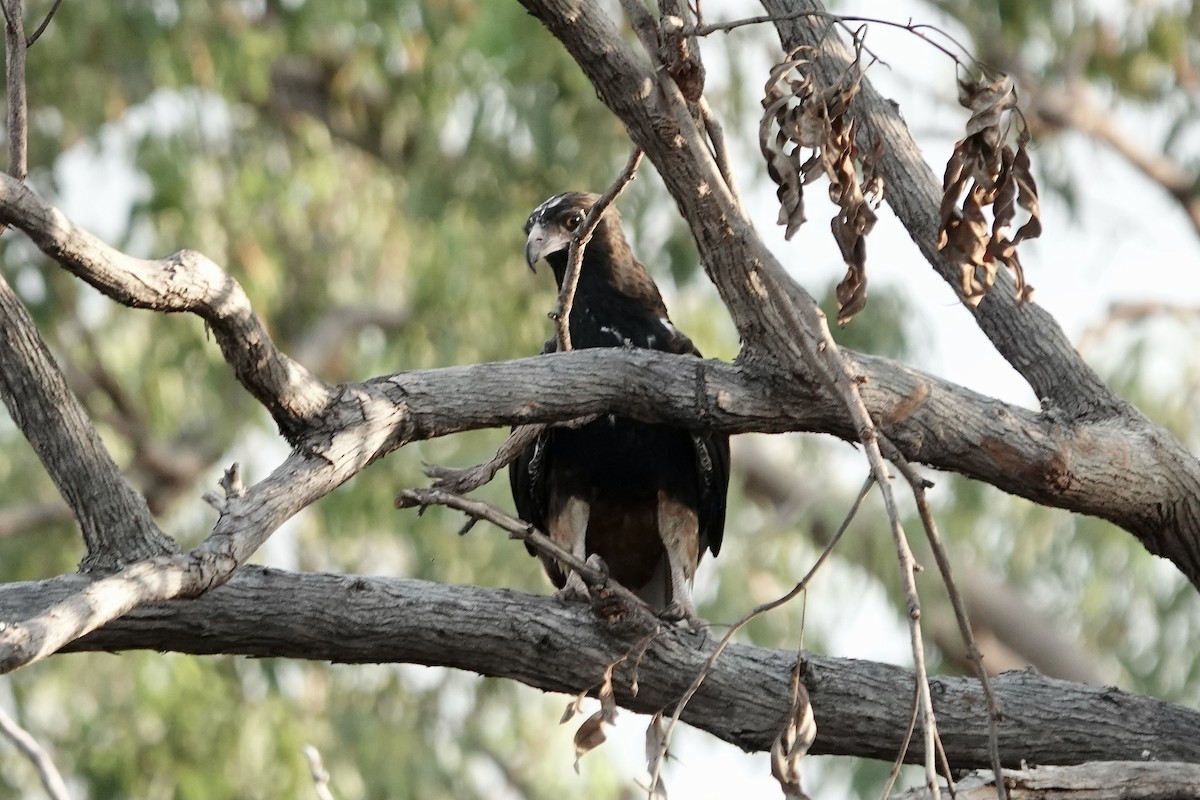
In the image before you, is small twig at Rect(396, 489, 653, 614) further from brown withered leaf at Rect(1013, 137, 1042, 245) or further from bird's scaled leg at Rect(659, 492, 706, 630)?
bird's scaled leg at Rect(659, 492, 706, 630)

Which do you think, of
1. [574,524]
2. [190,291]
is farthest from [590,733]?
[574,524]

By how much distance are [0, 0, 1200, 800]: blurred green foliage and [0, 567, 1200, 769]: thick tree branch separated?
13.7 feet

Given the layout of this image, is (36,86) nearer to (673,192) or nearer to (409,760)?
(409,760)

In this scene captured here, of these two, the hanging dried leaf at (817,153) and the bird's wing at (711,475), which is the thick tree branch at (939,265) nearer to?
the bird's wing at (711,475)

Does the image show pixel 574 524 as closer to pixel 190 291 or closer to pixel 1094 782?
pixel 1094 782

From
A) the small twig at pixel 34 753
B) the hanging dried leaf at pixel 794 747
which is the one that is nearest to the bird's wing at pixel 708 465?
the hanging dried leaf at pixel 794 747

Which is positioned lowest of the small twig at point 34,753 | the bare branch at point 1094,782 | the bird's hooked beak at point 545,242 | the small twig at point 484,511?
the small twig at point 34,753

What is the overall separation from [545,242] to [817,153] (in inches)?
92.6

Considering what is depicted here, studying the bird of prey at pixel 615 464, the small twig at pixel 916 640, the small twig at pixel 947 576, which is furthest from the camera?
the bird of prey at pixel 615 464

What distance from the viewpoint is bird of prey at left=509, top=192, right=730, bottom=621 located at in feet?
16.9

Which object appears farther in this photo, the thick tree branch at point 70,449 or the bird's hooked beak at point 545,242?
the bird's hooked beak at point 545,242

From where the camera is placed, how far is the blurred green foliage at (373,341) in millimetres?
8445

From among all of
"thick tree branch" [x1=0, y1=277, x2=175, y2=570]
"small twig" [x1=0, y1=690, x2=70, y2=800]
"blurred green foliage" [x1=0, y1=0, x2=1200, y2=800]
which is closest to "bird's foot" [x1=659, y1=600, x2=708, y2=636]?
"thick tree branch" [x1=0, y1=277, x2=175, y2=570]

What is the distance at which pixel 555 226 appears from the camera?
17.4ft
